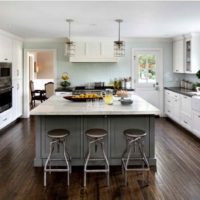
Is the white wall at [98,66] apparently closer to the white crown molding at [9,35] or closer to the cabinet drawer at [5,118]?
the white crown molding at [9,35]

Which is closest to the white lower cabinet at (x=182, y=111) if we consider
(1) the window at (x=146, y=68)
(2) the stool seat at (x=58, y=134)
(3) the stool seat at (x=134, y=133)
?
(1) the window at (x=146, y=68)

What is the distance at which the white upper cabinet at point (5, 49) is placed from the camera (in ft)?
21.1

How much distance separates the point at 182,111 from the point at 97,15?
3370mm

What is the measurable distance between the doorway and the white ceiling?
2135mm

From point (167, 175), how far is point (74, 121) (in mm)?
1544

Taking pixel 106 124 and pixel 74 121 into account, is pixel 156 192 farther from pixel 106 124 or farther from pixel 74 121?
pixel 74 121

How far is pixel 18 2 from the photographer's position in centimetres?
381

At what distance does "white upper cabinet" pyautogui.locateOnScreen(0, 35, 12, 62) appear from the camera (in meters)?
6.43

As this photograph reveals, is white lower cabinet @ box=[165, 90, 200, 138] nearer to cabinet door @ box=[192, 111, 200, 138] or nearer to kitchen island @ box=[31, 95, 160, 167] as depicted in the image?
cabinet door @ box=[192, 111, 200, 138]

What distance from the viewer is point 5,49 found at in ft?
21.9

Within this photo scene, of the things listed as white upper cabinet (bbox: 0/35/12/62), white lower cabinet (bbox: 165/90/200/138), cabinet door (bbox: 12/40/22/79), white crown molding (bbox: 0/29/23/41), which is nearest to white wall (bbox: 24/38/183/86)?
cabinet door (bbox: 12/40/22/79)

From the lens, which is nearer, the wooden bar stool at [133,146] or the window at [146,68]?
the wooden bar stool at [133,146]

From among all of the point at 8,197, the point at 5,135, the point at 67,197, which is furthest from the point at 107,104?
the point at 5,135

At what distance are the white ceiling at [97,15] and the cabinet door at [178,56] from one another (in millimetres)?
1322
